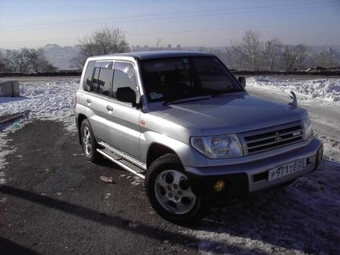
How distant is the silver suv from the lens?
3775 mm

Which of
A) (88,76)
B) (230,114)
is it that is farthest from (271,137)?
(88,76)

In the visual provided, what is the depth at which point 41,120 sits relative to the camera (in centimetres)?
1146

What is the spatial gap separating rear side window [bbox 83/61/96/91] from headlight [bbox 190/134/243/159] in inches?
131

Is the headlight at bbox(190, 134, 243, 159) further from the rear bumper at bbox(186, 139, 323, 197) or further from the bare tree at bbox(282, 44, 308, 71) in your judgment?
the bare tree at bbox(282, 44, 308, 71)

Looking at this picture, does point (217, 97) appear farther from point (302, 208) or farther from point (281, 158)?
point (302, 208)

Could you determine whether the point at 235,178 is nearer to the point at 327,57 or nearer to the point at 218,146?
the point at 218,146

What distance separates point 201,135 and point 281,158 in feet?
3.03

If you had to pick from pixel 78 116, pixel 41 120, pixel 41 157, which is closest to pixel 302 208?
pixel 78 116

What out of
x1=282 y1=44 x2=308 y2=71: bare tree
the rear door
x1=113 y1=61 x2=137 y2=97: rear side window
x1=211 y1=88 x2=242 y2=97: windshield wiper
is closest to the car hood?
x1=211 y1=88 x2=242 y2=97: windshield wiper

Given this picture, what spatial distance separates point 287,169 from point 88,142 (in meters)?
3.86

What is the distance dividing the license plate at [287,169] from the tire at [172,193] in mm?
774

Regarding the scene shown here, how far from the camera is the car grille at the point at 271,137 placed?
3.85m

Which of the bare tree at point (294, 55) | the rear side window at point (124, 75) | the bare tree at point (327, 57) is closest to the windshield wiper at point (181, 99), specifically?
the rear side window at point (124, 75)

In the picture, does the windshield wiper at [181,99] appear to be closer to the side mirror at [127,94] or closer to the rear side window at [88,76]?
the side mirror at [127,94]
